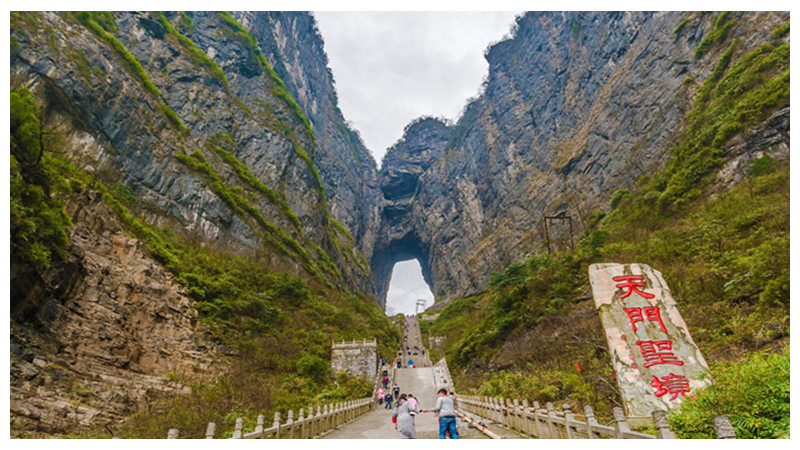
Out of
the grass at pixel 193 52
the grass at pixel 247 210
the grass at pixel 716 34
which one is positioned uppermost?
the grass at pixel 193 52

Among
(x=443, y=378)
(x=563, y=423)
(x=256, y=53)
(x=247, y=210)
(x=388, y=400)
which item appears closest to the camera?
(x=563, y=423)

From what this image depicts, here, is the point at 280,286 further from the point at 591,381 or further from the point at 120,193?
the point at 591,381

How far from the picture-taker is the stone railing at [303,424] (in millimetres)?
4555

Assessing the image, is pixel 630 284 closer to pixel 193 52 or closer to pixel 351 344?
pixel 351 344

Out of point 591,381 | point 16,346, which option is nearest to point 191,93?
point 16,346

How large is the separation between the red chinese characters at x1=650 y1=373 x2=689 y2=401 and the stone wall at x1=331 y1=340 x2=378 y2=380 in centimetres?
1347

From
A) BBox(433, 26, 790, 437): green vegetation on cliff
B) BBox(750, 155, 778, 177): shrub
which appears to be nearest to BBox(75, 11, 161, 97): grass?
BBox(433, 26, 790, 437): green vegetation on cliff

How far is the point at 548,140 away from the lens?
135 feet

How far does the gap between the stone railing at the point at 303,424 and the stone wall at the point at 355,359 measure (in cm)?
453

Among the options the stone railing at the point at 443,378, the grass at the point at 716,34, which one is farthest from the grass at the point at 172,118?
the grass at the point at 716,34

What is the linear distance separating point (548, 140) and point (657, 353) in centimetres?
3899

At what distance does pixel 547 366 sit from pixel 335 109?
62.7 m

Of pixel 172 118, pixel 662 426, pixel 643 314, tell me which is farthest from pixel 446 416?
pixel 172 118

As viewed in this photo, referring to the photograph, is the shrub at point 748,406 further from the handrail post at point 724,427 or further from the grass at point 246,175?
the grass at point 246,175
